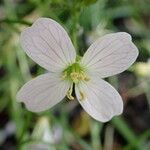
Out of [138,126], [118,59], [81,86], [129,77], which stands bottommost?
[138,126]

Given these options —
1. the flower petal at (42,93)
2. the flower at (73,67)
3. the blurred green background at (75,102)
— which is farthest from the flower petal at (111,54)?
the blurred green background at (75,102)

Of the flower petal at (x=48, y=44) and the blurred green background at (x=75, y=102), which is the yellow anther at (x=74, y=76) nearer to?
the flower petal at (x=48, y=44)

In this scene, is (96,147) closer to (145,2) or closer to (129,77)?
(129,77)

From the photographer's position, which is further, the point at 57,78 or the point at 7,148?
the point at 7,148

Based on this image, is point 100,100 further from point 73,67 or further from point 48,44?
point 48,44

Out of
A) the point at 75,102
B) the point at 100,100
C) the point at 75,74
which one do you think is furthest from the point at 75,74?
the point at 75,102

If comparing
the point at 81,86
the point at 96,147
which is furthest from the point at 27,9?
the point at 81,86

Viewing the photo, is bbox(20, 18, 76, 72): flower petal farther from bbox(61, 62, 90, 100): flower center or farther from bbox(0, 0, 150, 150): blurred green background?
bbox(0, 0, 150, 150): blurred green background
